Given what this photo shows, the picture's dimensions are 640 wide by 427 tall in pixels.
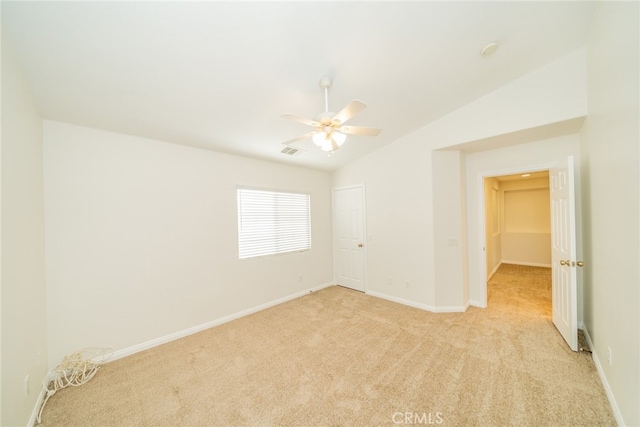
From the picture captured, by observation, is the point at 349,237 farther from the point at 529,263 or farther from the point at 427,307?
the point at 529,263

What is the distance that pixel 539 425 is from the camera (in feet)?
5.37

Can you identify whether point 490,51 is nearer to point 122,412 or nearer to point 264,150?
point 264,150

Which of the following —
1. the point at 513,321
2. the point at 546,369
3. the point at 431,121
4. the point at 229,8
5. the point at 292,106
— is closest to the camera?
the point at 229,8

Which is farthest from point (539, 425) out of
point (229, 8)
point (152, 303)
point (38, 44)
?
point (38, 44)

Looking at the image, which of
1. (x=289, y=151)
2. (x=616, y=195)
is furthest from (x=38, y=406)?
(x=616, y=195)

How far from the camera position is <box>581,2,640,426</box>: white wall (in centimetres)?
146

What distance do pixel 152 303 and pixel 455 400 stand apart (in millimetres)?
3347

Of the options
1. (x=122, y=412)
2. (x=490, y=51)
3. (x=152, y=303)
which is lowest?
(x=122, y=412)

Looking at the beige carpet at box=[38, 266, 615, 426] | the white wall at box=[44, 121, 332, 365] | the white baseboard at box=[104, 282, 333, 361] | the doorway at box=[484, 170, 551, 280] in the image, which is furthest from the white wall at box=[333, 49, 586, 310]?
the doorway at box=[484, 170, 551, 280]

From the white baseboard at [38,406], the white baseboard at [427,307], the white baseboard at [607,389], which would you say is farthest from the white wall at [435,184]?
the white baseboard at [38,406]

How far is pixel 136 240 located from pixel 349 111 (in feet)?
9.30

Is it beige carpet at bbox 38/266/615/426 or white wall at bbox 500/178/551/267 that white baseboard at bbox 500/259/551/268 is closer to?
white wall at bbox 500/178/551/267

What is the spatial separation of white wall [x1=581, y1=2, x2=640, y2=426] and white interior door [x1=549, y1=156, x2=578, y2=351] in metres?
0.15

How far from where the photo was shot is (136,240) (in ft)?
9.04
